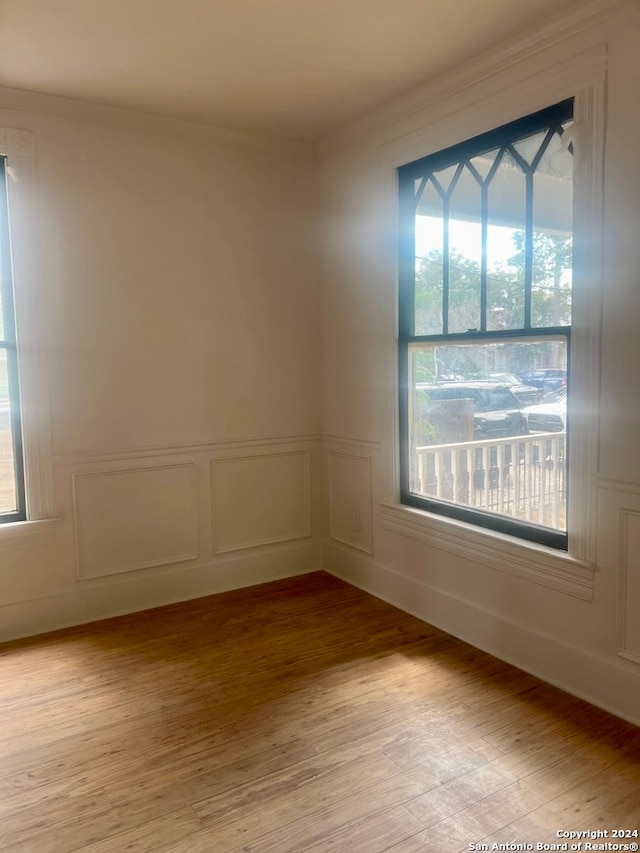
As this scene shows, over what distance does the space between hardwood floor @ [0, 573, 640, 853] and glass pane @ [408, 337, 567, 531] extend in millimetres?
741

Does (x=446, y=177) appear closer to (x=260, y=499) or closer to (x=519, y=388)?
(x=519, y=388)

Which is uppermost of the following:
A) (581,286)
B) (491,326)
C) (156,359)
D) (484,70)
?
(484,70)

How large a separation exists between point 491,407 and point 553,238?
2.59 feet

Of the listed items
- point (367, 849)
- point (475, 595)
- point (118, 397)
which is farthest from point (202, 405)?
point (367, 849)

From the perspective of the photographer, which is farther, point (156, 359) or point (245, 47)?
point (156, 359)

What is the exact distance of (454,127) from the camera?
2982 mm

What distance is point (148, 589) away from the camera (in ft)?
11.9

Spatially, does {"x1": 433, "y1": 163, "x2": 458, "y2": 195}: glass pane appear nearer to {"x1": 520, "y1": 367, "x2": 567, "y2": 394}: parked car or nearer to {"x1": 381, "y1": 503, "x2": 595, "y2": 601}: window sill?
{"x1": 520, "y1": 367, "x2": 567, "y2": 394}: parked car

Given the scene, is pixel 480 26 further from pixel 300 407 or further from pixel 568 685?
pixel 568 685

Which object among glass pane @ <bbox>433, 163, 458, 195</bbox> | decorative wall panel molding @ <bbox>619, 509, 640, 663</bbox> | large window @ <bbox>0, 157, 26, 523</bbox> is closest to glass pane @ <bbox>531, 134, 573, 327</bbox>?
glass pane @ <bbox>433, 163, 458, 195</bbox>

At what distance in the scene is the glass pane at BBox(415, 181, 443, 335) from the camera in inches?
126

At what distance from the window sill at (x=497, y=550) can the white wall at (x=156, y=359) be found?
0.93 meters

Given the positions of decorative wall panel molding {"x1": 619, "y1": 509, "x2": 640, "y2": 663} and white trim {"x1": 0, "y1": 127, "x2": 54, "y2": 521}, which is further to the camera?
white trim {"x1": 0, "y1": 127, "x2": 54, "y2": 521}

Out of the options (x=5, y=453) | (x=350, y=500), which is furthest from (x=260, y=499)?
(x=5, y=453)
